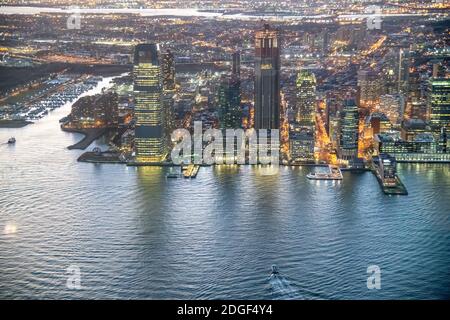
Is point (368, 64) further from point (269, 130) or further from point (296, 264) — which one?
point (296, 264)

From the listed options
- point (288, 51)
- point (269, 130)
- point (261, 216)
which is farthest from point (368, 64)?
point (261, 216)

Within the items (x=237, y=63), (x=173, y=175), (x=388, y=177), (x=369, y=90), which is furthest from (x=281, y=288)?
(x=369, y=90)

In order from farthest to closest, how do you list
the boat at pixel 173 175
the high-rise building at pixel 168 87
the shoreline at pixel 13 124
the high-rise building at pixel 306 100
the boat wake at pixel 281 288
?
1. the high-rise building at pixel 306 100
2. the shoreline at pixel 13 124
3. the high-rise building at pixel 168 87
4. the boat at pixel 173 175
5. the boat wake at pixel 281 288

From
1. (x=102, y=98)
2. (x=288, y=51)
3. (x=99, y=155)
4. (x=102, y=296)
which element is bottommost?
(x=102, y=296)

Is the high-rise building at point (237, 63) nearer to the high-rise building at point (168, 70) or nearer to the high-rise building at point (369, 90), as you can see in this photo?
the high-rise building at point (168, 70)

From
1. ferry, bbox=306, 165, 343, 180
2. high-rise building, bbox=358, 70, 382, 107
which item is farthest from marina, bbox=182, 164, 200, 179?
high-rise building, bbox=358, 70, 382, 107

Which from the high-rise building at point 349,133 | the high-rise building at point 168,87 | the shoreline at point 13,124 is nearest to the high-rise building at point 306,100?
the high-rise building at point 349,133

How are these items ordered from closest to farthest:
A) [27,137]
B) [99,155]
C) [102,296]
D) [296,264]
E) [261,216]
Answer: [102,296] → [296,264] → [261,216] → [99,155] → [27,137]
